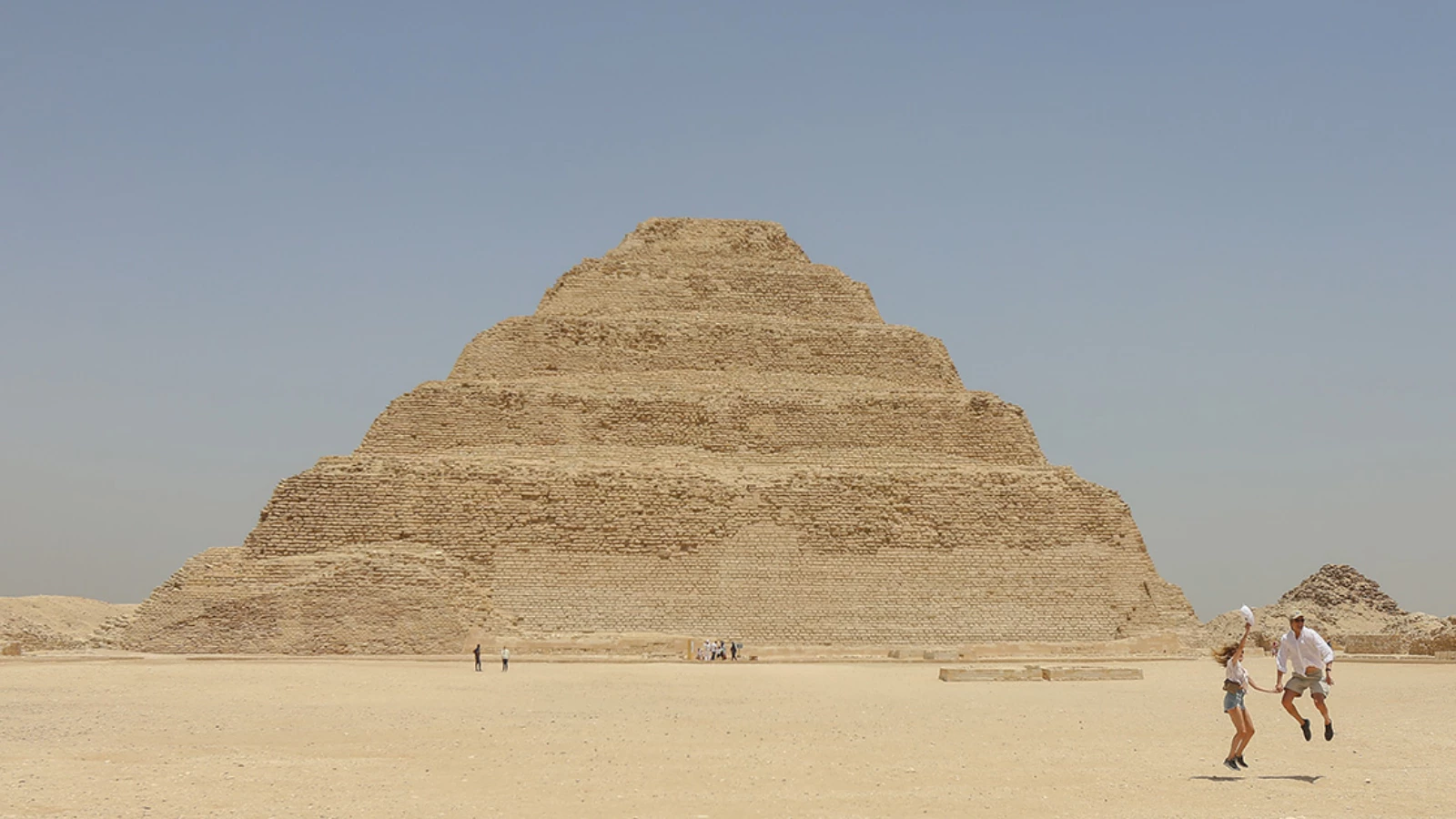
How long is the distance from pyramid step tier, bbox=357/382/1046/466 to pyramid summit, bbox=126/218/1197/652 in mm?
54

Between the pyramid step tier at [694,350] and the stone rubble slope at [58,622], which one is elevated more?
the pyramid step tier at [694,350]

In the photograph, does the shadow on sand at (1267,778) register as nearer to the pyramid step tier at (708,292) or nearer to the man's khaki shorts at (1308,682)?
the man's khaki shorts at (1308,682)

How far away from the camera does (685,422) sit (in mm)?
36250

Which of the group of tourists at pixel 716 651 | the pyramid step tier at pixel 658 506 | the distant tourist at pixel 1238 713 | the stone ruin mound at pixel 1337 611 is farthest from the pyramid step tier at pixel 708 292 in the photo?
the distant tourist at pixel 1238 713

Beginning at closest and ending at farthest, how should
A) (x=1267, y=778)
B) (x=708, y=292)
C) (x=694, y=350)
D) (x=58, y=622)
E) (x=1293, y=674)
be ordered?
(x=1267, y=778) → (x=1293, y=674) → (x=694, y=350) → (x=708, y=292) → (x=58, y=622)

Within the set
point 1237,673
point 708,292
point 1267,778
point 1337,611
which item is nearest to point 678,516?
point 708,292

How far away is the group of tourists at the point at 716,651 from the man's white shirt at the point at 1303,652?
Result: 700 inches

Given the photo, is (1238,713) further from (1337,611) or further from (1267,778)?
(1337,611)

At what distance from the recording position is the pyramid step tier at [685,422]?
35750 millimetres

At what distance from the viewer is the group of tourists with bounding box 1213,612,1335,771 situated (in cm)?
1202

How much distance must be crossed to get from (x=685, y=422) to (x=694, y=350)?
3.18m

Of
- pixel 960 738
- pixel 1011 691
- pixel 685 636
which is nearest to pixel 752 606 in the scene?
pixel 685 636

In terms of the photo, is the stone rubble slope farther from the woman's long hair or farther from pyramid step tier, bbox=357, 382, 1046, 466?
the woman's long hair

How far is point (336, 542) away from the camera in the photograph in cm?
3244
